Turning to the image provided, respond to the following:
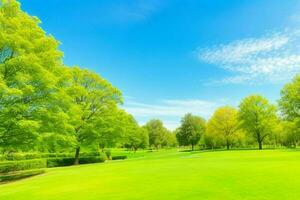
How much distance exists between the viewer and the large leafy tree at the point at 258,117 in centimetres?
6875

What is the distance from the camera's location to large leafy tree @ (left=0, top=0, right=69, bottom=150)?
20250mm

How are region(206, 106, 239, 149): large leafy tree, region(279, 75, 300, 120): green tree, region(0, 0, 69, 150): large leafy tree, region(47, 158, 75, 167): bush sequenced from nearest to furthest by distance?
region(0, 0, 69, 150): large leafy tree → region(47, 158, 75, 167): bush → region(279, 75, 300, 120): green tree → region(206, 106, 239, 149): large leafy tree

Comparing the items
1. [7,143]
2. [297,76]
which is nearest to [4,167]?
[7,143]

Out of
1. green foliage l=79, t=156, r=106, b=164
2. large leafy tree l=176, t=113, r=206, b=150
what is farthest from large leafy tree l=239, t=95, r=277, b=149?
green foliage l=79, t=156, r=106, b=164

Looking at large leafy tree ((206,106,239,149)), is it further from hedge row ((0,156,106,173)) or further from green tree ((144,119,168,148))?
hedge row ((0,156,106,173))

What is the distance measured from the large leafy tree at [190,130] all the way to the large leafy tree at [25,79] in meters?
72.8

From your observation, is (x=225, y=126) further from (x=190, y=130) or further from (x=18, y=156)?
(x=18, y=156)

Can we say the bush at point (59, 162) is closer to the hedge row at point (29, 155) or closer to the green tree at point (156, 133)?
the hedge row at point (29, 155)

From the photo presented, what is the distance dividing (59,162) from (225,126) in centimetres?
5290

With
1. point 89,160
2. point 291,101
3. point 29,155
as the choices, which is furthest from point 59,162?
point 291,101

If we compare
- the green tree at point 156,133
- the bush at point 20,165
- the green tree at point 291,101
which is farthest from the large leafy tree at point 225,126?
the bush at point 20,165

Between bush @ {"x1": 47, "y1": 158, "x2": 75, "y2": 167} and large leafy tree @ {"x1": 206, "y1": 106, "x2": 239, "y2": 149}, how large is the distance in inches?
1911

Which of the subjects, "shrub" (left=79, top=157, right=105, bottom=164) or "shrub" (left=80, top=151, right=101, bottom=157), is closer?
"shrub" (left=79, top=157, right=105, bottom=164)

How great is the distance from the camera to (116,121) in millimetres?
42781
